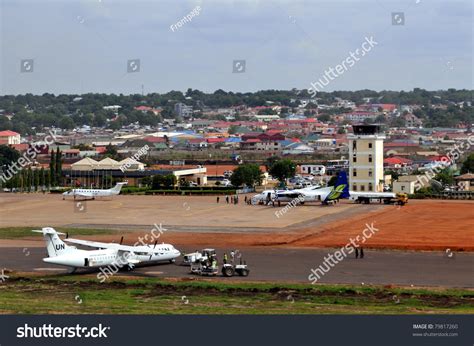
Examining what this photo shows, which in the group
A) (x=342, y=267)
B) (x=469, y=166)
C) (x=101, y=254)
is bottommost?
(x=342, y=267)

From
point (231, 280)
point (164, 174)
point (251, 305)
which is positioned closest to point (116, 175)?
point (164, 174)

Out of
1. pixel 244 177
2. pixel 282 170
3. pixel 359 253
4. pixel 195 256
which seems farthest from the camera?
pixel 282 170

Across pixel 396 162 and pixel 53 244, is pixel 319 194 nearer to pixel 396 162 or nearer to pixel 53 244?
pixel 53 244

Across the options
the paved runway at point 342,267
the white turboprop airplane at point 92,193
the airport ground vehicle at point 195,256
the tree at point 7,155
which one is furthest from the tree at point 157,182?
the airport ground vehicle at point 195,256

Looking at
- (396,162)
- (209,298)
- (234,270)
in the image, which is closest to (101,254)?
(234,270)

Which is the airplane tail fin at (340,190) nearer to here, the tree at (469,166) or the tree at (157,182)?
the tree at (157,182)

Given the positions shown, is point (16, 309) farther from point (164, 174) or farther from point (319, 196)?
point (164, 174)

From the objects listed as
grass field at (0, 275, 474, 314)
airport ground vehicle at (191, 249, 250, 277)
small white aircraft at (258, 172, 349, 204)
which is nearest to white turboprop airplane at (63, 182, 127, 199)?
small white aircraft at (258, 172, 349, 204)
